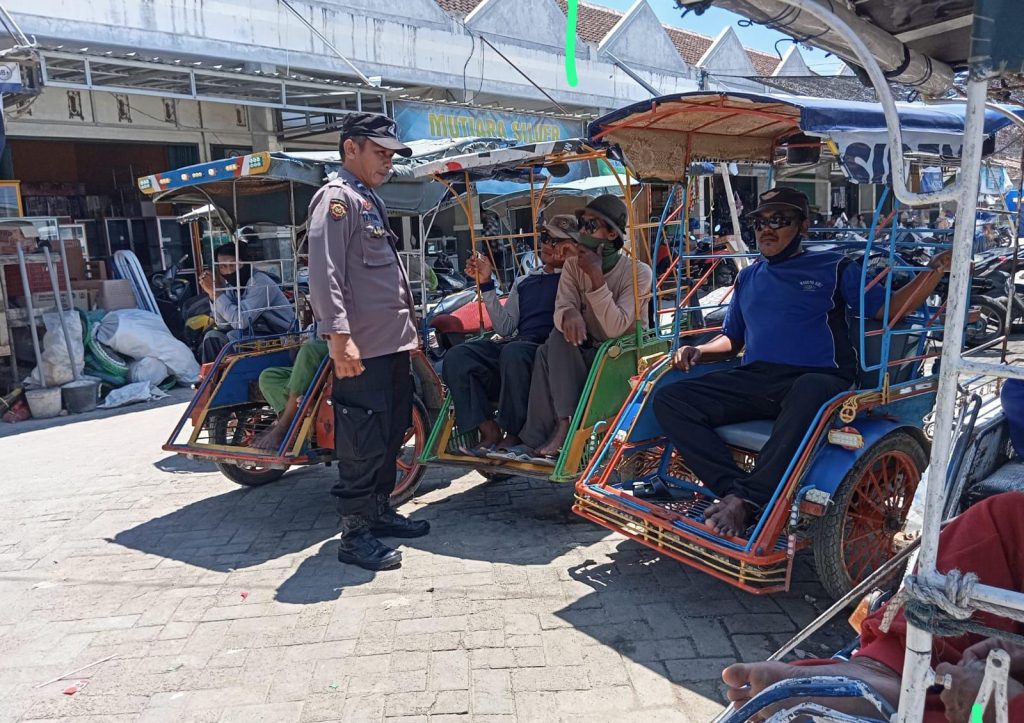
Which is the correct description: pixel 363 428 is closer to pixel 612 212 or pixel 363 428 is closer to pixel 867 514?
pixel 612 212

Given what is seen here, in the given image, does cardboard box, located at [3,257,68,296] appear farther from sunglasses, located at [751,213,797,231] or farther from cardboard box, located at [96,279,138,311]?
sunglasses, located at [751,213,797,231]

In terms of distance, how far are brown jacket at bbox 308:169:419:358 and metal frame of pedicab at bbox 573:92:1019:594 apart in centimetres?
124

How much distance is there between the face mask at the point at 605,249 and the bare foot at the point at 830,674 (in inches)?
122

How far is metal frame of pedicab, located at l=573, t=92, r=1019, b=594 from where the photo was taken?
3.26 metres

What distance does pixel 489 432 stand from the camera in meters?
4.93

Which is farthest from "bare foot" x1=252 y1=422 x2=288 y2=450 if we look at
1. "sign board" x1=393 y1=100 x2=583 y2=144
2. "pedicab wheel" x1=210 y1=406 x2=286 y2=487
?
"sign board" x1=393 y1=100 x2=583 y2=144

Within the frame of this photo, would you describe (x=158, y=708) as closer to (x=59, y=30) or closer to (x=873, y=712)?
(x=873, y=712)

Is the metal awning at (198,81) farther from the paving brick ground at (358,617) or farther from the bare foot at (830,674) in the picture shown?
the bare foot at (830,674)

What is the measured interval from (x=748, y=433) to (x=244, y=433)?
140 inches

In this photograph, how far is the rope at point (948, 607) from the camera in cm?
156

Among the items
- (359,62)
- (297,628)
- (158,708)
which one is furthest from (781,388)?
(359,62)

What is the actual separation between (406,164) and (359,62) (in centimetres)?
696

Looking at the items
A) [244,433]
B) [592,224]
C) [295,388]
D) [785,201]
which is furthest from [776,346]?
[244,433]

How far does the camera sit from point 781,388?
12.7ft
